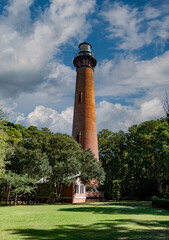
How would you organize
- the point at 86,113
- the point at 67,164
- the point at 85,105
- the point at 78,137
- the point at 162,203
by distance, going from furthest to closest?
the point at 85,105
the point at 86,113
the point at 78,137
the point at 67,164
the point at 162,203

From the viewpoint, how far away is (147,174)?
138ft

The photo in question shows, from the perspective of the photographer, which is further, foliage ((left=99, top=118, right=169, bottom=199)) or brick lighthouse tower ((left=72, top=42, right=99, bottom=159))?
foliage ((left=99, top=118, right=169, bottom=199))

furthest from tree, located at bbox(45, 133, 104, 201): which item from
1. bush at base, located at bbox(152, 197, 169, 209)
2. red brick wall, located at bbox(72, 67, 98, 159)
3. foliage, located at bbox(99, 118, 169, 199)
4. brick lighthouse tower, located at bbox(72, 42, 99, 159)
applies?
foliage, located at bbox(99, 118, 169, 199)

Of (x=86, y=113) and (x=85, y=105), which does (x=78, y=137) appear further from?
(x=85, y=105)

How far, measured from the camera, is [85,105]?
117 ft

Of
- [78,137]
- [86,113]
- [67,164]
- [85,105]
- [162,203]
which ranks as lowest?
[162,203]

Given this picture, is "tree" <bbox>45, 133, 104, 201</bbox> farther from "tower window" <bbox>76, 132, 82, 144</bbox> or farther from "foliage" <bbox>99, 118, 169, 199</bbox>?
"foliage" <bbox>99, 118, 169, 199</bbox>

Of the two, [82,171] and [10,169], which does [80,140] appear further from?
[10,169]

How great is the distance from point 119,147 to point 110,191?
30.6 ft

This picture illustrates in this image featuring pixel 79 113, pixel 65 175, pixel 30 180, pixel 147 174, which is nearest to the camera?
pixel 30 180

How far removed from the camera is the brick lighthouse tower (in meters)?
34.4

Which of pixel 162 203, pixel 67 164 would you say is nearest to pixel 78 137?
pixel 67 164

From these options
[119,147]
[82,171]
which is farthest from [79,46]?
[82,171]

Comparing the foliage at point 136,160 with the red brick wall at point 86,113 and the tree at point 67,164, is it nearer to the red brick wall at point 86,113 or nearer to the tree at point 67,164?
the red brick wall at point 86,113
